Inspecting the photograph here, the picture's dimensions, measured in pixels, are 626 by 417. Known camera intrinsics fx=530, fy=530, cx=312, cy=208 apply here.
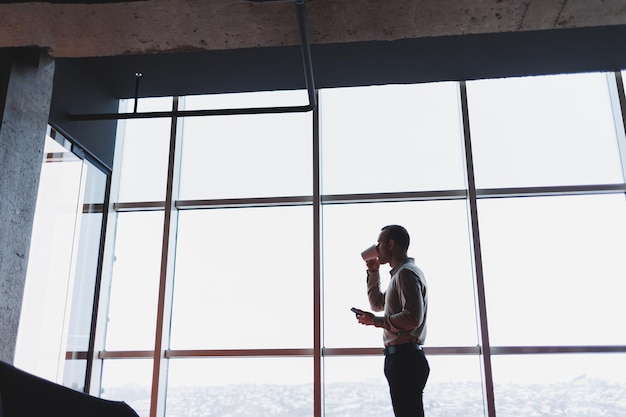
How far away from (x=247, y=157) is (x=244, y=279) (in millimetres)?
1009

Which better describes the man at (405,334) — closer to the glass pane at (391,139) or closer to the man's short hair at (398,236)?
the man's short hair at (398,236)

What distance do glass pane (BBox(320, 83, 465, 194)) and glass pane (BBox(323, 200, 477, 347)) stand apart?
184 mm

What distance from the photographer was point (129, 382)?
4.06 meters

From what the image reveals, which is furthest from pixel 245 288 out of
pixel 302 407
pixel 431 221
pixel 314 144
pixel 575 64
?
pixel 575 64

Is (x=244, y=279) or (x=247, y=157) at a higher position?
(x=247, y=157)

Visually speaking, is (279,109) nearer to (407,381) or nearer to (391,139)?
(391,139)

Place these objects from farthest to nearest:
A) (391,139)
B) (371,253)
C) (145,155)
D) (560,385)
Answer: (145,155)
(391,139)
(560,385)
(371,253)

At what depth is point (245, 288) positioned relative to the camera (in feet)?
13.7

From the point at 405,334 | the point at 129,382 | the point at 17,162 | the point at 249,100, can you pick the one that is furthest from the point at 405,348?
the point at 249,100

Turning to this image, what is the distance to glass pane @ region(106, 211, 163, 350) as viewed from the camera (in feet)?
13.6

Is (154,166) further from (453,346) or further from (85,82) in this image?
(453,346)

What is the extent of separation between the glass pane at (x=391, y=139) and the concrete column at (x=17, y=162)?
2097 mm

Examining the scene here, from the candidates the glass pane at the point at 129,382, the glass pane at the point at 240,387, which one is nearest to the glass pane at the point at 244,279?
the glass pane at the point at 240,387

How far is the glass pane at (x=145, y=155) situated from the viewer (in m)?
4.40
